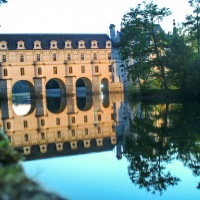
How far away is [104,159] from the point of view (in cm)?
1162

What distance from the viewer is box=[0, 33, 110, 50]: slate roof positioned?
184ft

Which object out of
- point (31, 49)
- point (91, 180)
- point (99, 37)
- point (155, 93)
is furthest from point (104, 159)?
point (99, 37)

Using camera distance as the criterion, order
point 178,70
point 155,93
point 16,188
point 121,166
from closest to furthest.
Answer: point 16,188
point 121,166
point 178,70
point 155,93

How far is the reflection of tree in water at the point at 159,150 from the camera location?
29.6ft

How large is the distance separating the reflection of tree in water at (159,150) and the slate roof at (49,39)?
42.5 metres

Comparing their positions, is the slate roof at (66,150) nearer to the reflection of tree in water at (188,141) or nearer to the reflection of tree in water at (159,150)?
the reflection of tree in water at (159,150)

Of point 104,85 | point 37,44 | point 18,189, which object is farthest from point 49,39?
point 18,189

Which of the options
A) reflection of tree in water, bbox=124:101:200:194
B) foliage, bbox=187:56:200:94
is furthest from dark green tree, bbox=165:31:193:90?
reflection of tree in water, bbox=124:101:200:194

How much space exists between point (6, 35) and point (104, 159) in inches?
1941

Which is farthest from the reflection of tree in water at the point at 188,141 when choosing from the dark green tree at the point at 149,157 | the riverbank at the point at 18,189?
the riverbank at the point at 18,189

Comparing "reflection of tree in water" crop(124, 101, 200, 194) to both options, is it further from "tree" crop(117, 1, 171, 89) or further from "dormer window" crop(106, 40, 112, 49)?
"dormer window" crop(106, 40, 112, 49)

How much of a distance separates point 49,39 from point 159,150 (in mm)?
49918

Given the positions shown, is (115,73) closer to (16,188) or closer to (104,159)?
(104,159)

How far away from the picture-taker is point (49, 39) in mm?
58938
